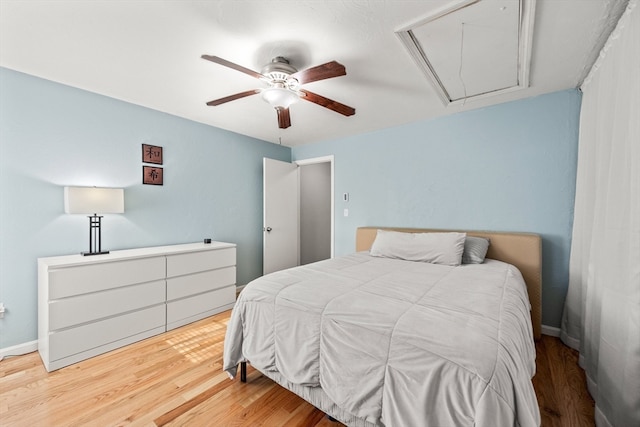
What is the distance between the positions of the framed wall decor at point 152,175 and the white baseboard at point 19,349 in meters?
1.64

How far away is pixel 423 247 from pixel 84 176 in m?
3.30

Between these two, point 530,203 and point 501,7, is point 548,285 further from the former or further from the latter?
point 501,7

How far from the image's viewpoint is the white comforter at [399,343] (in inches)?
35.6

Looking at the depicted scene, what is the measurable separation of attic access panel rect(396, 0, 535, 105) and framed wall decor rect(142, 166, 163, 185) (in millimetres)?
2736

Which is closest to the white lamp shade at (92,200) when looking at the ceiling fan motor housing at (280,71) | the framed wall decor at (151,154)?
the framed wall decor at (151,154)

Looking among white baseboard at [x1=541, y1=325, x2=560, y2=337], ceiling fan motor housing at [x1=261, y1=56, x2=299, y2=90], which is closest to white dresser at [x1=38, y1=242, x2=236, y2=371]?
ceiling fan motor housing at [x1=261, y1=56, x2=299, y2=90]

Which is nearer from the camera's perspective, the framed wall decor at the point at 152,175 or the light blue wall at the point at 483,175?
the light blue wall at the point at 483,175

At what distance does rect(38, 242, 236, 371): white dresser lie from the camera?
191 centimetres

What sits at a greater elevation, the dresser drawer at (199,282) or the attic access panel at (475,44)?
the attic access panel at (475,44)

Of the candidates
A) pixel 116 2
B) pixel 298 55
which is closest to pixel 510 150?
pixel 298 55

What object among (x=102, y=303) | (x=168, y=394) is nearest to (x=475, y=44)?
(x=168, y=394)

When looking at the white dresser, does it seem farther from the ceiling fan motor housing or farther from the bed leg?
the ceiling fan motor housing

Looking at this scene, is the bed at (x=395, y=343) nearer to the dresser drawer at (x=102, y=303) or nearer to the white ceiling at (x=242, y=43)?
the dresser drawer at (x=102, y=303)

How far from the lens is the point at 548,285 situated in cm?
241
